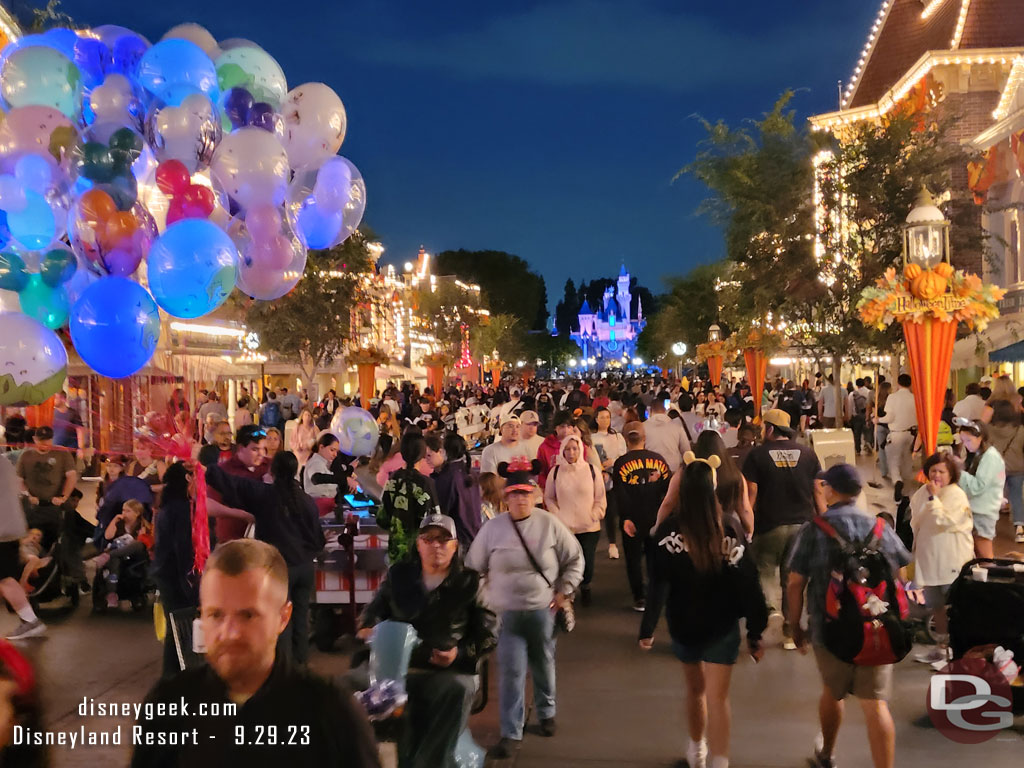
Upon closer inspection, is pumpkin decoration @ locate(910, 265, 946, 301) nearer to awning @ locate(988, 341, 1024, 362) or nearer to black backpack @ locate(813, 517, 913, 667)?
black backpack @ locate(813, 517, 913, 667)

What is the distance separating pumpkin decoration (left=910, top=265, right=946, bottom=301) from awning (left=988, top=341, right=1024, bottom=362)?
956 centimetres

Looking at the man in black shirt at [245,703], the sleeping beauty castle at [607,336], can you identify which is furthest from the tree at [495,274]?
the man in black shirt at [245,703]

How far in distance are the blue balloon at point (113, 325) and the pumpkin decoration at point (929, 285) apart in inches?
293

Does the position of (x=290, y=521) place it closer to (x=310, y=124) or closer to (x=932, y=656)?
(x=310, y=124)

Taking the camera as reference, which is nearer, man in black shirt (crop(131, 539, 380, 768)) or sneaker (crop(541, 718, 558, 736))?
man in black shirt (crop(131, 539, 380, 768))

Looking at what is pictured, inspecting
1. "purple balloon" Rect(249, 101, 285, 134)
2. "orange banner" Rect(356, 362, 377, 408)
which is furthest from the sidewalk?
"orange banner" Rect(356, 362, 377, 408)

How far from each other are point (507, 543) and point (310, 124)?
15.0 feet

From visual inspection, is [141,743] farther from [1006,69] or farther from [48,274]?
[1006,69]

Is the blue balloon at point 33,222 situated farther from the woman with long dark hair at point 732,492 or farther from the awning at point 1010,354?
the awning at point 1010,354

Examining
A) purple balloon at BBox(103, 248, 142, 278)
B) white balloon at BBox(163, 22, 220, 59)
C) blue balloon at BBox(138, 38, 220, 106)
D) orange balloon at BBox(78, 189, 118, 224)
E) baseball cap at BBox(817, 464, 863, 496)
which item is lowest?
baseball cap at BBox(817, 464, 863, 496)

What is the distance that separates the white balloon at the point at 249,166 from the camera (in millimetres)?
7523

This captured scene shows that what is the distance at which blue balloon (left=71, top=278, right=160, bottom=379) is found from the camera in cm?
712

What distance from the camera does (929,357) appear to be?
33.9ft

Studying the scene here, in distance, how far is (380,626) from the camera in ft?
13.4
